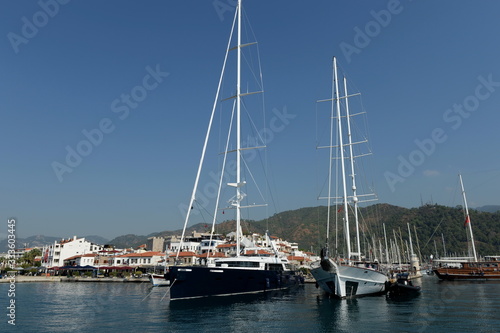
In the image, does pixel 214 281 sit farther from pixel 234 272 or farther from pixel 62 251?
pixel 62 251

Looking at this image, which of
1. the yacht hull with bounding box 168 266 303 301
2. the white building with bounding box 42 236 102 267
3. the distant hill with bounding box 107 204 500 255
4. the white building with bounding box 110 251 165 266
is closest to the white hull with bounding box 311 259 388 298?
the yacht hull with bounding box 168 266 303 301

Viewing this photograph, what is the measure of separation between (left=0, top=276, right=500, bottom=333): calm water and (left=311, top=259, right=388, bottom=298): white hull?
3.73 ft

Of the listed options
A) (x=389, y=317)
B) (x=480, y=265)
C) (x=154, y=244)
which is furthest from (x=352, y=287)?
(x=154, y=244)

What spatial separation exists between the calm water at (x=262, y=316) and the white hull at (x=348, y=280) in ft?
3.73

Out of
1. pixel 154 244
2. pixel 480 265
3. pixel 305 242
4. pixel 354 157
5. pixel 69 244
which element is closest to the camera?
pixel 354 157

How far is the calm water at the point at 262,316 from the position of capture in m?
20.0

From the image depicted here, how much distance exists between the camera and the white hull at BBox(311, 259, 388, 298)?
30.6 m

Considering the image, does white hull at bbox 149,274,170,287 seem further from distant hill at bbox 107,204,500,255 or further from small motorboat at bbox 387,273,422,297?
distant hill at bbox 107,204,500,255

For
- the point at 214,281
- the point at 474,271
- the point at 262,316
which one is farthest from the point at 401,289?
the point at 474,271

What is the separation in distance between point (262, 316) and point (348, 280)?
36.4 feet

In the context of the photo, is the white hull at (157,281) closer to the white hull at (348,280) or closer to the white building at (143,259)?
the white hull at (348,280)

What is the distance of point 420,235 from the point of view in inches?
5846

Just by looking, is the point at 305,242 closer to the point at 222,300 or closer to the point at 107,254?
the point at 107,254

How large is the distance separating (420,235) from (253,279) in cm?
13796
